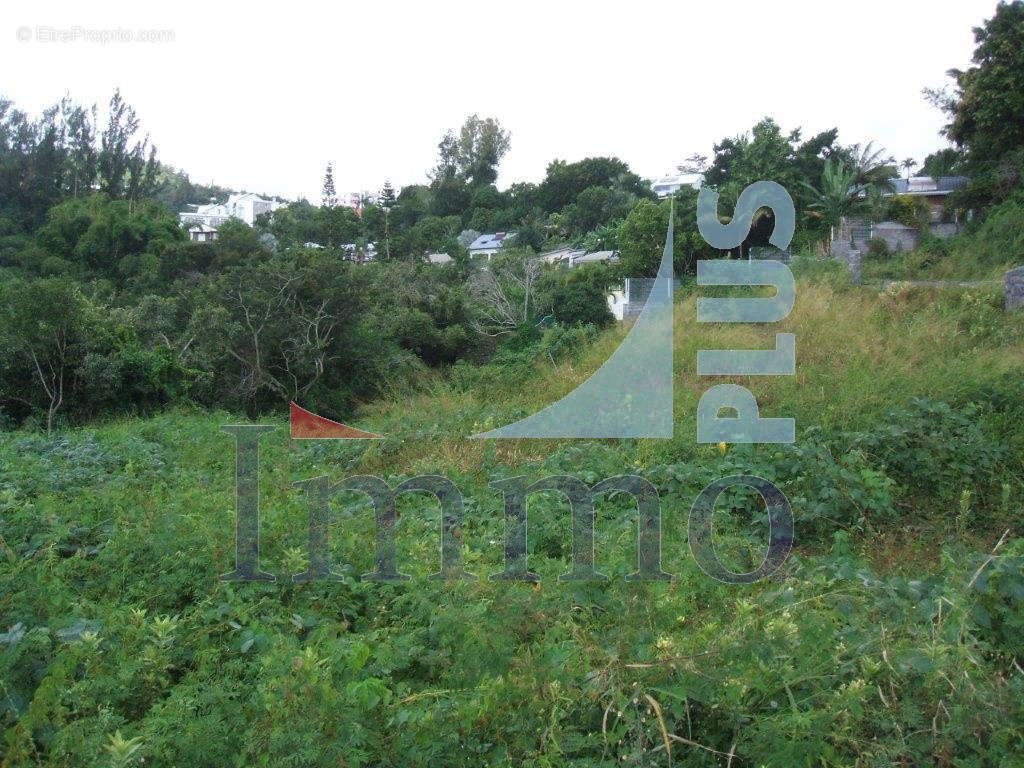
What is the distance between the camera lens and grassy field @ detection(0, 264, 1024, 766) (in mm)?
1571

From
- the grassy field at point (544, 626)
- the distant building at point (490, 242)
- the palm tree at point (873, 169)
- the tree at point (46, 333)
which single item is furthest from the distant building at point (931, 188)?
the tree at point (46, 333)

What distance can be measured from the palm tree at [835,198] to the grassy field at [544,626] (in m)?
14.3

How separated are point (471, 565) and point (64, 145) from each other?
3443 cm

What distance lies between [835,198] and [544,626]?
17909 mm

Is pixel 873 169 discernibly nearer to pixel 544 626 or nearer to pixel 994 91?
pixel 994 91

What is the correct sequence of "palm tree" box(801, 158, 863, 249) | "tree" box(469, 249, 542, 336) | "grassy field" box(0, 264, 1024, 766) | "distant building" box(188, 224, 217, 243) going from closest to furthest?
"grassy field" box(0, 264, 1024, 766) < "tree" box(469, 249, 542, 336) < "palm tree" box(801, 158, 863, 249) < "distant building" box(188, 224, 217, 243)

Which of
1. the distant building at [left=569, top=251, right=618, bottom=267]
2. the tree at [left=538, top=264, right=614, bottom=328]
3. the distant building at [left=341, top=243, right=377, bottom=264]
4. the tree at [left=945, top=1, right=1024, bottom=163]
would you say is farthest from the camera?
the distant building at [left=341, top=243, right=377, bottom=264]

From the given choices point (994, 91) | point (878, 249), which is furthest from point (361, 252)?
point (994, 91)

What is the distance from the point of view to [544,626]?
2.16 m

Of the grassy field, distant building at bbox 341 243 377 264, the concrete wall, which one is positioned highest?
distant building at bbox 341 243 377 264

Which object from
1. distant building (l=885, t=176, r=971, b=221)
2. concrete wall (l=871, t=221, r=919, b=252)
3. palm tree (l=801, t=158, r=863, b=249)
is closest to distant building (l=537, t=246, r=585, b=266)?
palm tree (l=801, t=158, r=863, b=249)

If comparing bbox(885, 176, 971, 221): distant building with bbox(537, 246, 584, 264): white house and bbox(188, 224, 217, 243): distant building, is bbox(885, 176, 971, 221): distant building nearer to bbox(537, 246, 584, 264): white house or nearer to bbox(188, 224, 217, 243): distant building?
bbox(537, 246, 584, 264): white house

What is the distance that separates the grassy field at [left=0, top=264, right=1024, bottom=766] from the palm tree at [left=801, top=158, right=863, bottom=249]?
1429 centimetres

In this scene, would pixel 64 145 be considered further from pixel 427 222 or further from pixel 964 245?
pixel 964 245
